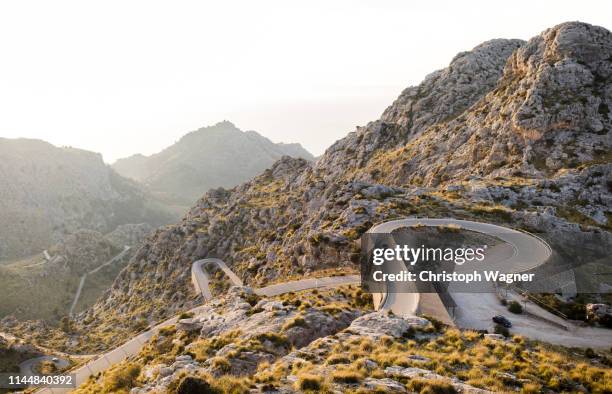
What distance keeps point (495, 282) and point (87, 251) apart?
619 ft

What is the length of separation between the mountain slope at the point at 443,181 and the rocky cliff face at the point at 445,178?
0.26 meters

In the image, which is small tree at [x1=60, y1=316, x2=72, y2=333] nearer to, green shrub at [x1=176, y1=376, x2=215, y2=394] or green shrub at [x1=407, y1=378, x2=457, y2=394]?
green shrub at [x1=176, y1=376, x2=215, y2=394]

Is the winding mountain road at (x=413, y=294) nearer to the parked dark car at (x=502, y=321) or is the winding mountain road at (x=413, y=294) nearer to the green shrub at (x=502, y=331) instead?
the green shrub at (x=502, y=331)

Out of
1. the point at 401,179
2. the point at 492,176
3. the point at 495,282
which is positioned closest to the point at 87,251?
the point at 401,179

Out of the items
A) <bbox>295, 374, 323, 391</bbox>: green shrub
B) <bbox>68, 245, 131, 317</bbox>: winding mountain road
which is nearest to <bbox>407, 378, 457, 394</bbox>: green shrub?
<bbox>295, 374, 323, 391</bbox>: green shrub

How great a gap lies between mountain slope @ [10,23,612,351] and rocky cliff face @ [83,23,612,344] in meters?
0.26

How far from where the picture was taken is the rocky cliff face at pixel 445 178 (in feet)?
185

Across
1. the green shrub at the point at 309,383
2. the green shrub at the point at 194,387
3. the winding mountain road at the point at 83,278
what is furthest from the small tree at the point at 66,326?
the green shrub at the point at 309,383

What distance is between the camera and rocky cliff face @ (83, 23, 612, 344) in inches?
2223

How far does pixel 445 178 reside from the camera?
79312 mm

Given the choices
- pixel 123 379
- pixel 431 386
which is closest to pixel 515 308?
pixel 431 386

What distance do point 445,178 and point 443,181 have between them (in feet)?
2.87

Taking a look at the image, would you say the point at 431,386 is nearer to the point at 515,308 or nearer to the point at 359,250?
the point at 515,308

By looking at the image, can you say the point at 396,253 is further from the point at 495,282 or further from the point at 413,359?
the point at 413,359
